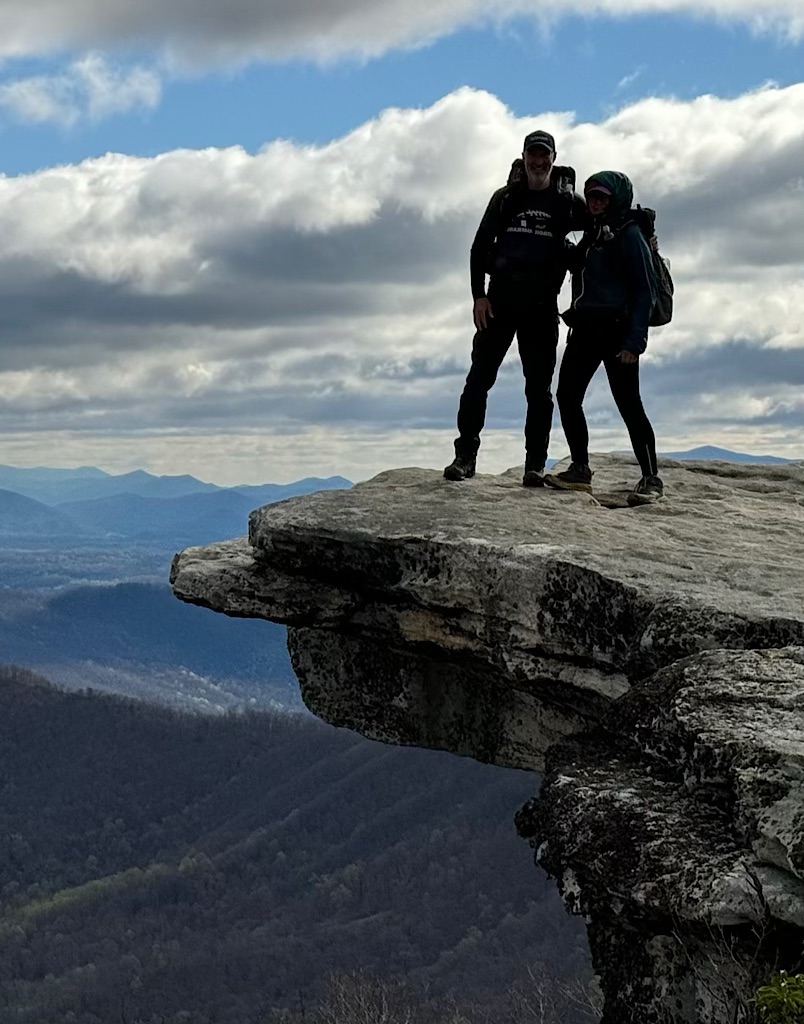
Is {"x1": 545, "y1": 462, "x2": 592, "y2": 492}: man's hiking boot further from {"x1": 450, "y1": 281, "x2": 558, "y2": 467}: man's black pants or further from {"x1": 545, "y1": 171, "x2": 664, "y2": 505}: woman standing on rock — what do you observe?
{"x1": 545, "y1": 171, "x2": 664, "y2": 505}: woman standing on rock

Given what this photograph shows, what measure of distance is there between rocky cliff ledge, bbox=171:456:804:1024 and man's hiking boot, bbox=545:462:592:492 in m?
0.30

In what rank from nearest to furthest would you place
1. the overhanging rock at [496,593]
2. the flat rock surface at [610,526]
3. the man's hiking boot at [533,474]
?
the overhanging rock at [496,593] < the flat rock surface at [610,526] < the man's hiking boot at [533,474]

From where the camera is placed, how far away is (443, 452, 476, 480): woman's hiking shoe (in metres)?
14.9

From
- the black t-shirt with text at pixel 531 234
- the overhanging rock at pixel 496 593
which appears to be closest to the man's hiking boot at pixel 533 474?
the overhanging rock at pixel 496 593

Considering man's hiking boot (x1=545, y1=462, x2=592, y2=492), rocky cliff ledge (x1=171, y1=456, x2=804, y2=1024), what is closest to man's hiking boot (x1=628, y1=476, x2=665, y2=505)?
rocky cliff ledge (x1=171, y1=456, x2=804, y2=1024)

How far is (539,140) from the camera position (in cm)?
1284

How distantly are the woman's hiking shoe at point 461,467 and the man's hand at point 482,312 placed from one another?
184 centimetres

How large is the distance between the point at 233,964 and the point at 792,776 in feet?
636

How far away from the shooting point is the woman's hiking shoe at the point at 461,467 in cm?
1491

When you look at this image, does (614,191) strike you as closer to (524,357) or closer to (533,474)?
(524,357)

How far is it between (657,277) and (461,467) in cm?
347

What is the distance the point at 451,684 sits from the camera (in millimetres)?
14188

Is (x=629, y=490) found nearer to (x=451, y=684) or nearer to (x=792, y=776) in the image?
(x=451, y=684)

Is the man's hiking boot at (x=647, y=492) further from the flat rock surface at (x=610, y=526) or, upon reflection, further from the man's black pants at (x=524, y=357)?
the man's black pants at (x=524, y=357)
